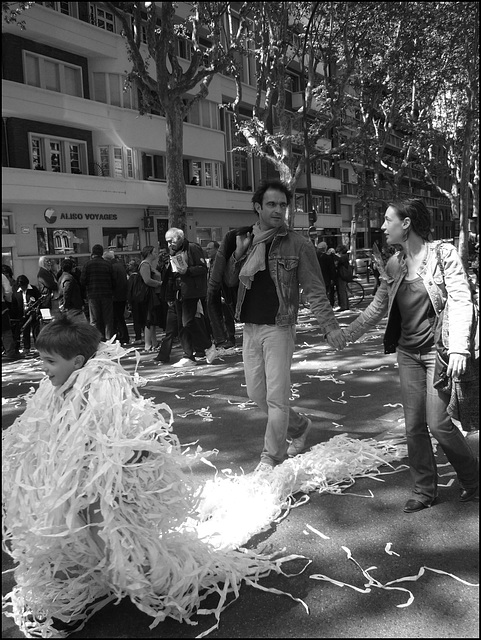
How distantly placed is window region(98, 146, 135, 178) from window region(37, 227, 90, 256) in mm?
2987

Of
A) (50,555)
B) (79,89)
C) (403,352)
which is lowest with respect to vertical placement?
(50,555)

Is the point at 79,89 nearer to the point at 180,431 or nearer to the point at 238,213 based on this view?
the point at 238,213

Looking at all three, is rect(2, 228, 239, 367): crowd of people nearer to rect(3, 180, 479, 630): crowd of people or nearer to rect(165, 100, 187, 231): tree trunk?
rect(165, 100, 187, 231): tree trunk

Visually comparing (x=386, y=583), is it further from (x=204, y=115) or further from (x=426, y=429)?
(x=204, y=115)

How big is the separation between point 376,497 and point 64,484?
2.25 metres

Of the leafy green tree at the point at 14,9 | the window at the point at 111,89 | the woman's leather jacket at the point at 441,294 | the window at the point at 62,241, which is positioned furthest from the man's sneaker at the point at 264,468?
the window at the point at 111,89

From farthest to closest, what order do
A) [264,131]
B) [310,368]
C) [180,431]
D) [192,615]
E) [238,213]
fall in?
[238,213], [264,131], [310,368], [180,431], [192,615]

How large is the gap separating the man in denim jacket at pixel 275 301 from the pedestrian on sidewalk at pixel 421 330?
0.59 m

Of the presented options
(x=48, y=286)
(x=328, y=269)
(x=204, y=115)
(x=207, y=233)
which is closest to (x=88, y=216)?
(x=204, y=115)

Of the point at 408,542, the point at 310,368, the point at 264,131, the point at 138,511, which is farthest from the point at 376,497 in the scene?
the point at 264,131

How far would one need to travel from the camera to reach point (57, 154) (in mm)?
26719

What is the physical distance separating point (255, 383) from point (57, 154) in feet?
80.1

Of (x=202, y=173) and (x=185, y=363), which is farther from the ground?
(x=202, y=173)

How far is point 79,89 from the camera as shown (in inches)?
1069
